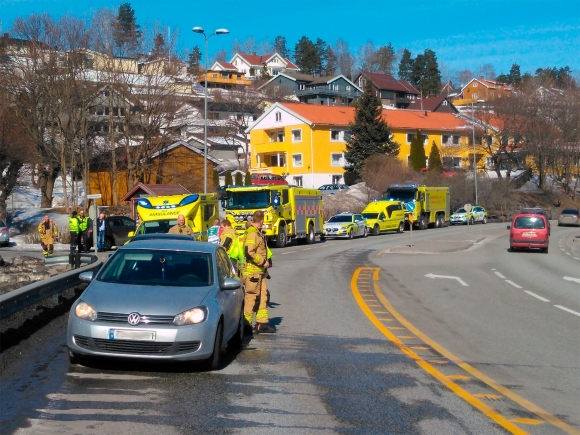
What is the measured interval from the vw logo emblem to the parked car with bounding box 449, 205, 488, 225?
55.7 m

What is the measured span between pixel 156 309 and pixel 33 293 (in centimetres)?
432

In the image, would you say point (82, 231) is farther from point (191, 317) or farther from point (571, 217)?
point (571, 217)

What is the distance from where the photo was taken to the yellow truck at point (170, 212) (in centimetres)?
2459

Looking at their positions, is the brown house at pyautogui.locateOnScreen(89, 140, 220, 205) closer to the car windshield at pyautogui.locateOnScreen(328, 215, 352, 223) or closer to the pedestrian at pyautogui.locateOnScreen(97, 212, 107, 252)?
the car windshield at pyautogui.locateOnScreen(328, 215, 352, 223)

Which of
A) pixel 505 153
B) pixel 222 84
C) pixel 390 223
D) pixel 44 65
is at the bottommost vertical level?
pixel 390 223

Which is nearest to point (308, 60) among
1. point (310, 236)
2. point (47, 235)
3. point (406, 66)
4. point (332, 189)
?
point (406, 66)

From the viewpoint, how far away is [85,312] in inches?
333

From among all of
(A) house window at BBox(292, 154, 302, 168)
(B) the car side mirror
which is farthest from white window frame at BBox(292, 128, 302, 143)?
(B) the car side mirror

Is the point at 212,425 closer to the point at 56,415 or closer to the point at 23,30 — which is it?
the point at 56,415

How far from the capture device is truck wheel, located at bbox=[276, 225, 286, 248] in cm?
3603

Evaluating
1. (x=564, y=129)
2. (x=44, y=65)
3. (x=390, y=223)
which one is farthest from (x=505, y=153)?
(x=44, y=65)

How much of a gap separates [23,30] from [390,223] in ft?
85.9

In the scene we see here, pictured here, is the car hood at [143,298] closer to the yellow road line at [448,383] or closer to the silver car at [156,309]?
the silver car at [156,309]

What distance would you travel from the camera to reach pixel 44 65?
4684 cm
